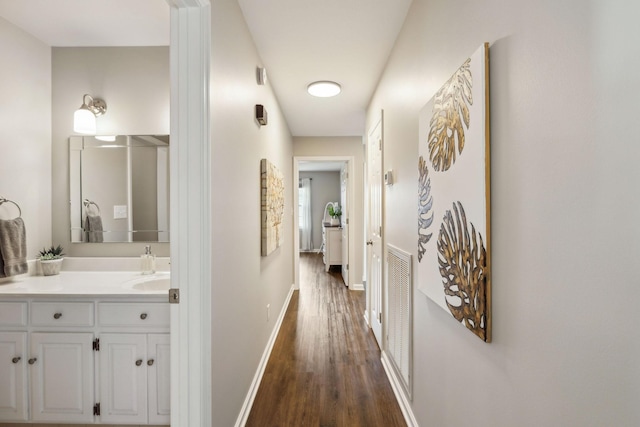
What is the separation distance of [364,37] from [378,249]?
1772 mm

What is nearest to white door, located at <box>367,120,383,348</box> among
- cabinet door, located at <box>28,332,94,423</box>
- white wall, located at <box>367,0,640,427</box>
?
white wall, located at <box>367,0,640,427</box>

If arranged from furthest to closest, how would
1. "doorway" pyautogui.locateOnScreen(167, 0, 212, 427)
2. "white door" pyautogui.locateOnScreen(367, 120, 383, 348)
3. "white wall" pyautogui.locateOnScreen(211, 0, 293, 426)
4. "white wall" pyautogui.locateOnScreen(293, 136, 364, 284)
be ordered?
"white wall" pyautogui.locateOnScreen(293, 136, 364, 284)
"white door" pyautogui.locateOnScreen(367, 120, 383, 348)
"white wall" pyautogui.locateOnScreen(211, 0, 293, 426)
"doorway" pyautogui.locateOnScreen(167, 0, 212, 427)

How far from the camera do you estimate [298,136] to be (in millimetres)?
4863

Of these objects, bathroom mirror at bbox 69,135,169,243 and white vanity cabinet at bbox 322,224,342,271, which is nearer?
bathroom mirror at bbox 69,135,169,243

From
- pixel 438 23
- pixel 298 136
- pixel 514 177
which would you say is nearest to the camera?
pixel 514 177

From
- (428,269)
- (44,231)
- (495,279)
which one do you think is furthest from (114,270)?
(495,279)

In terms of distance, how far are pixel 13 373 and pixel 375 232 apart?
272cm

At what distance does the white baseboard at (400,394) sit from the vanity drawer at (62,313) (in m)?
1.86

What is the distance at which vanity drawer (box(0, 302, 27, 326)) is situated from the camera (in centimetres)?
167

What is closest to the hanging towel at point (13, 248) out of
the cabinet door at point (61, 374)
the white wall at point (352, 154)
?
the cabinet door at point (61, 374)

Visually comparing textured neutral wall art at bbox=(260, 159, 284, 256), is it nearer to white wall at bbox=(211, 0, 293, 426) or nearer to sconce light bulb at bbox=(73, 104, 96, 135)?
white wall at bbox=(211, 0, 293, 426)

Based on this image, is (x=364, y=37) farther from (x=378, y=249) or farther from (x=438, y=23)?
(x=378, y=249)

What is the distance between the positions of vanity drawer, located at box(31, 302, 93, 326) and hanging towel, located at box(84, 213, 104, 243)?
0.70m

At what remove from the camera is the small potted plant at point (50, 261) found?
2107 mm
